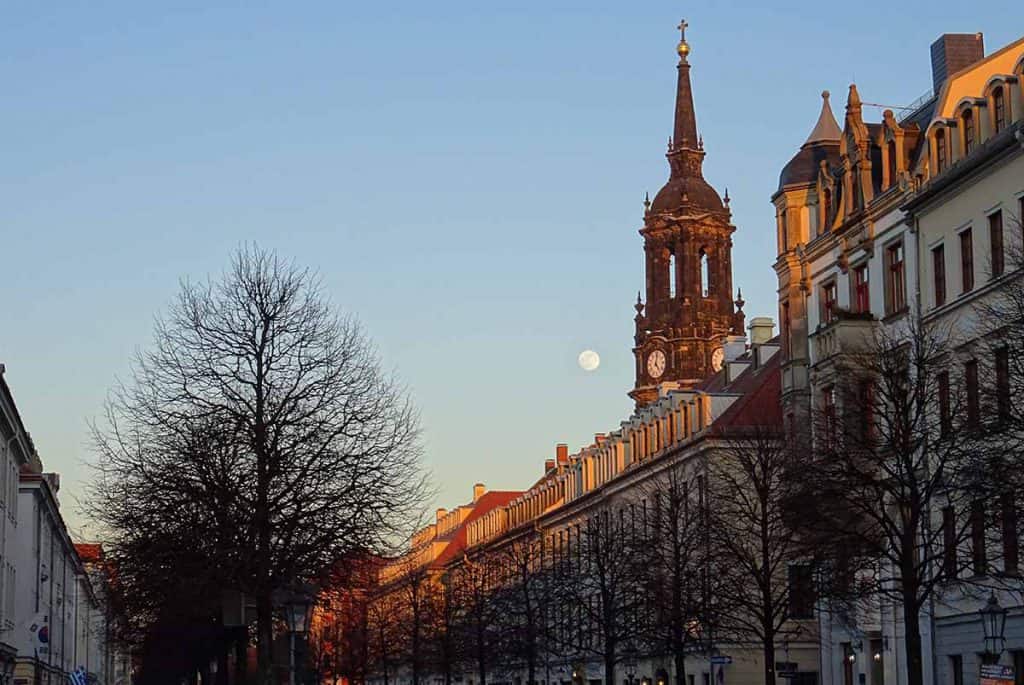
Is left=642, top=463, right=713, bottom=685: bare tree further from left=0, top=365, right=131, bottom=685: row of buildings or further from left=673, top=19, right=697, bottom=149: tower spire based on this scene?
left=673, top=19, right=697, bottom=149: tower spire

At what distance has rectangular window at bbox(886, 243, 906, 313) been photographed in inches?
2320

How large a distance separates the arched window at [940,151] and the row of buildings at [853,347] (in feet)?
0.23

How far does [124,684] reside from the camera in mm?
177500

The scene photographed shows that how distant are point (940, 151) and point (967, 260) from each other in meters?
3.96

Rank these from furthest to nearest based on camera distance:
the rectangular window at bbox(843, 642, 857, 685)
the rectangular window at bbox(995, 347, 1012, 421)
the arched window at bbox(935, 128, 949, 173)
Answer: the rectangular window at bbox(843, 642, 857, 685) < the arched window at bbox(935, 128, 949, 173) < the rectangular window at bbox(995, 347, 1012, 421)

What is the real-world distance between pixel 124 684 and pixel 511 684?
229 feet

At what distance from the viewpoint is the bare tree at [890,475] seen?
43344 mm

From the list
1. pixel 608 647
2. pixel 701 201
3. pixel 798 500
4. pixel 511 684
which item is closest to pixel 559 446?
pixel 701 201

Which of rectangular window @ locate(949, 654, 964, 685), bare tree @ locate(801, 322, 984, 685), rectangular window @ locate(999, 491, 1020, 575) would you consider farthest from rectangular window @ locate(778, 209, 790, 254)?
rectangular window @ locate(999, 491, 1020, 575)

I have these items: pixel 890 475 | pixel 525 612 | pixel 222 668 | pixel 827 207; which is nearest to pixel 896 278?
pixel 827 207

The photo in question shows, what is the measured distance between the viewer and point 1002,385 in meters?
37.4

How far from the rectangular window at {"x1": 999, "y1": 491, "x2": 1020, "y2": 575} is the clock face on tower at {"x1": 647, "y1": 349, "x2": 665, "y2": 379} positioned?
8571 cm

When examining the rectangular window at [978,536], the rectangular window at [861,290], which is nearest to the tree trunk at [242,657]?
the rectangular window at [861,290]

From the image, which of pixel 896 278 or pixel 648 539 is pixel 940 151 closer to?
pixel 896 278
